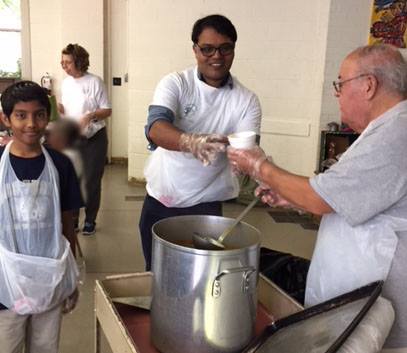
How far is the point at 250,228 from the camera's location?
1.13 metres

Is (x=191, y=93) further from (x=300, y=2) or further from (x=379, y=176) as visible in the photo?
(x=300, y=2)

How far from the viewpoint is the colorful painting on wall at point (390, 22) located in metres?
3.96

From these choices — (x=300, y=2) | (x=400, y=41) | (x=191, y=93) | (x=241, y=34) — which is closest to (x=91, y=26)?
(x=241, y=34)

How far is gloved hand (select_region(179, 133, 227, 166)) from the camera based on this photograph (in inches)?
54.3

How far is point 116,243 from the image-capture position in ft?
11.6

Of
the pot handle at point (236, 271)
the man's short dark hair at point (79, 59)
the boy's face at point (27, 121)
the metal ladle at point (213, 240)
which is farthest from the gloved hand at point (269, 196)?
the man's short dark hair at point (79, 59)

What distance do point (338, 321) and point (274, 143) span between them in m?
3.79

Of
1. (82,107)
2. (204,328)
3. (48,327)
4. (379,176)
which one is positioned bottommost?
(48,327)

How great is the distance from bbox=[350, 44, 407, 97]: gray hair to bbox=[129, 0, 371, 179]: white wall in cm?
325

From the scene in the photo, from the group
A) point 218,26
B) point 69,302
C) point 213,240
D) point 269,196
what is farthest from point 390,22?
point 69,302

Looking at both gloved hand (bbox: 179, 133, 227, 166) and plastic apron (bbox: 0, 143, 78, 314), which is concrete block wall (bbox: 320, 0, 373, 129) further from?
plastic apron (bbox: 0, 143, 78, 314)

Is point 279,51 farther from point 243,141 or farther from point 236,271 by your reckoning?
point 236,271

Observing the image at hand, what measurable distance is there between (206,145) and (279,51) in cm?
340

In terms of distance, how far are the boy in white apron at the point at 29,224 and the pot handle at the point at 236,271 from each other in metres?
0.60
